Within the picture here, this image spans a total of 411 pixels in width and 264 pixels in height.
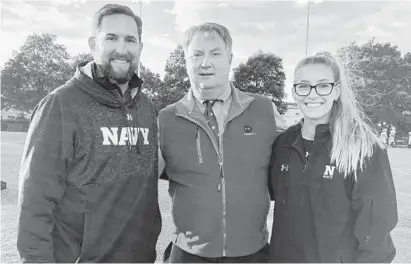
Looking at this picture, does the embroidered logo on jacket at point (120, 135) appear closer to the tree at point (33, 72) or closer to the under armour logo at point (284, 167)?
the under armour logo at point (284, 167)

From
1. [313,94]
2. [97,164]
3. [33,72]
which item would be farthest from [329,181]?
[33,72]

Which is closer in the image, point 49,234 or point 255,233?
point 49,234

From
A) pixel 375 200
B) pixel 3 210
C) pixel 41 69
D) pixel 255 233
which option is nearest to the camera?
pixel 375 200

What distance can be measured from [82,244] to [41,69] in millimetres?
49683

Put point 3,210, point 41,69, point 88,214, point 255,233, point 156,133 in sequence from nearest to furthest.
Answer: point 88,214 → point 255,233 → point 156,133 → point 3,210 → point 41,69

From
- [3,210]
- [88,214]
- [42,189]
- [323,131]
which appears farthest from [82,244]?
[3,210]

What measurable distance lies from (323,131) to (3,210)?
7.07 meters

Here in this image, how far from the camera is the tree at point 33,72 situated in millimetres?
46594

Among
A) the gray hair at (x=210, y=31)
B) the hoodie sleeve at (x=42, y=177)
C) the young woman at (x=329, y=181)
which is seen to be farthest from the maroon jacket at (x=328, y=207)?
the hoodie sleeve at (x=42, y=177)

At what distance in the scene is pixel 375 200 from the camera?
8.62ft

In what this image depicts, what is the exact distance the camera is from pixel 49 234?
2650 mm

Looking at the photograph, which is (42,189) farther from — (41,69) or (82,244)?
(41,69)

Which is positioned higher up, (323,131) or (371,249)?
(323,131)

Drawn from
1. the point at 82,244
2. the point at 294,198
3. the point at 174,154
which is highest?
the point at 174,154
